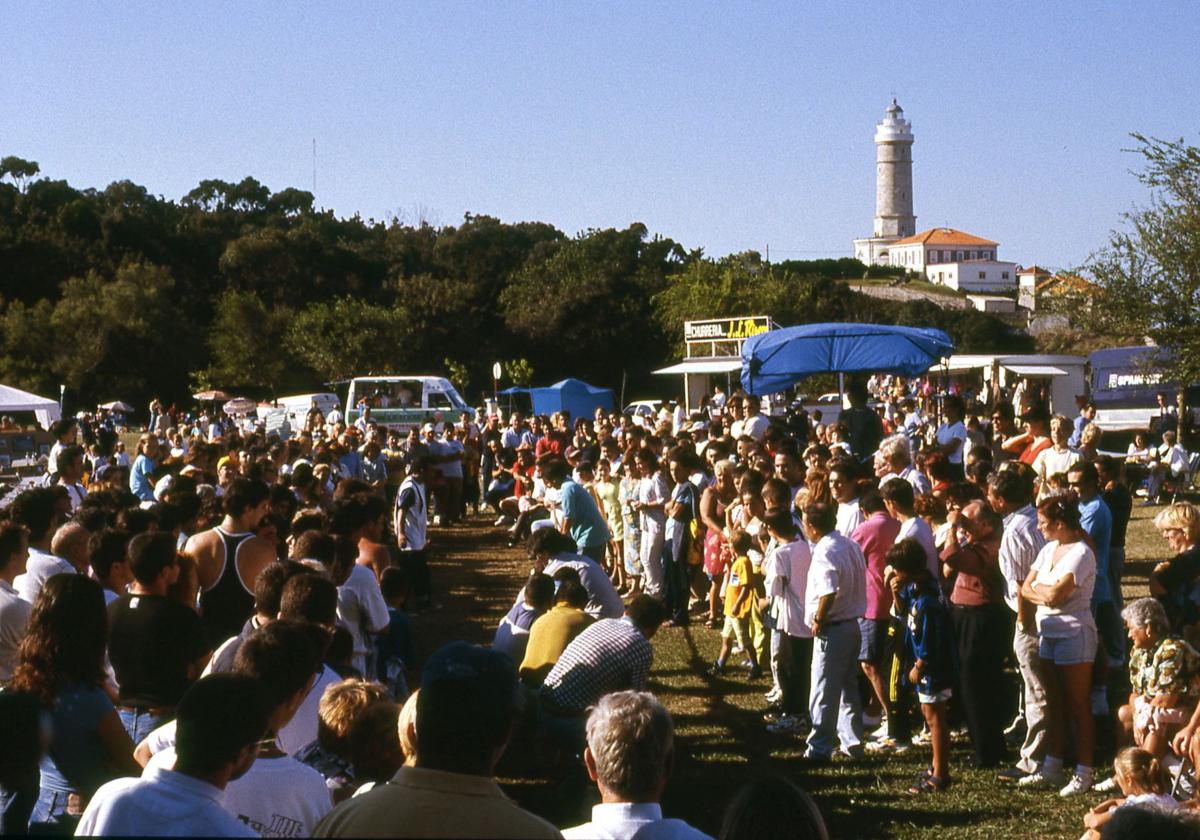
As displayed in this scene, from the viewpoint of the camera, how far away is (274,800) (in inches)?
142

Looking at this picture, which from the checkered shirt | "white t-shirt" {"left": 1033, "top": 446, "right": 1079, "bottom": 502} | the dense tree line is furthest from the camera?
the dense tree line

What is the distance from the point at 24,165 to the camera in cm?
7100

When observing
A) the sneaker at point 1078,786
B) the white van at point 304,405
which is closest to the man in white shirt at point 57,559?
the sneaker at point 1078,786

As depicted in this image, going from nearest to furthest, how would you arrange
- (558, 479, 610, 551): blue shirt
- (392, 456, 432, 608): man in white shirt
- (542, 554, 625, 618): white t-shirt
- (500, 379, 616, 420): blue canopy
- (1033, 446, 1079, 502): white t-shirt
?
(542, 554, 625, 618): white t-shirt
(1033, 446, 1079, 502): white t-shirt
(558, 479, 610, 551): blue shirt
(392, 456, 432, 608): man in white shirt
(500, 379, 616, 420): blue canopy

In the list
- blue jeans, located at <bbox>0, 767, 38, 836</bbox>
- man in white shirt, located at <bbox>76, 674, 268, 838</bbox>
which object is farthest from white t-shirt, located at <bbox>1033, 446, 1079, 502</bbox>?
man in white shirt, located at <bbox>76, 674, 268, 838</bbox>

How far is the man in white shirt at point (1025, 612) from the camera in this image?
7105 mm

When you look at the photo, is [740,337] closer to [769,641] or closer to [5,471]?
[5,471]

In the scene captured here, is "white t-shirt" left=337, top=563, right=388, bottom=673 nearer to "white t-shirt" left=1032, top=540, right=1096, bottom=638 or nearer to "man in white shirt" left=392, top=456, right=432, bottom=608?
"white t-shirt" left=1032, top=540, right=1096, bottom=638

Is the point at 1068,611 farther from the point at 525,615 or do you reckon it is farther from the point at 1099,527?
the point at 525,615

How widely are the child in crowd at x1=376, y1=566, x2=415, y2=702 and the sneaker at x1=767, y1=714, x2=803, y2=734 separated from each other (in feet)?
8.20

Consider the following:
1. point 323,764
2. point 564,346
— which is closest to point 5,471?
point 323,764

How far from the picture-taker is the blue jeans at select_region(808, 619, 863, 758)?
7.64 m

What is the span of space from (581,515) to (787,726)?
3539mm

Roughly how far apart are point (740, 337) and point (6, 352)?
1200 inches
